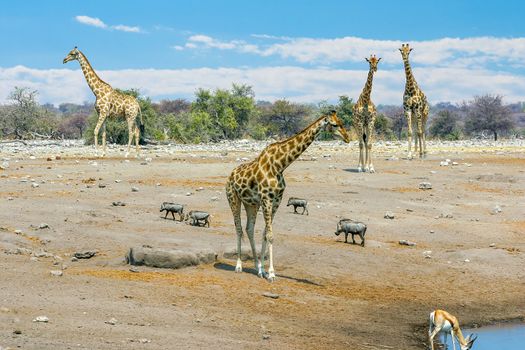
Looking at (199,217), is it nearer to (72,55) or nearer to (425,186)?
(425,186)

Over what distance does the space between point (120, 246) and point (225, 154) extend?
70.8ft

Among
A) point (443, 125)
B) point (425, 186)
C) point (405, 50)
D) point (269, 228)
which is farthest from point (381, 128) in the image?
point (269, 228)

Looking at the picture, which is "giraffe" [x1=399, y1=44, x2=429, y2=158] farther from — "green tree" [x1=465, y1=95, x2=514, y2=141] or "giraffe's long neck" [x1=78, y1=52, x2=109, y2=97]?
"green tree" [x1=465, y1=95, x2=514, y2=141]

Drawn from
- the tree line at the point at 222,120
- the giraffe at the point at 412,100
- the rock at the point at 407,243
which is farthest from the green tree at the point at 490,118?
the rock at the point at 407,243

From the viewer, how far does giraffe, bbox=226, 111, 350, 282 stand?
49.9 ft

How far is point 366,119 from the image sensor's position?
31.3m

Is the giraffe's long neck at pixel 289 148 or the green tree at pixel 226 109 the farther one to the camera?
the green tree at pixel 226 109

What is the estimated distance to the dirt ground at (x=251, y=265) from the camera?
39.0 ft

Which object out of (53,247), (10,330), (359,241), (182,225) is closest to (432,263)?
(359,241)

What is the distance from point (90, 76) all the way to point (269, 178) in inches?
877

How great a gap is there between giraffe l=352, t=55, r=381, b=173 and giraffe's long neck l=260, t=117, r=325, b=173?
15530mm

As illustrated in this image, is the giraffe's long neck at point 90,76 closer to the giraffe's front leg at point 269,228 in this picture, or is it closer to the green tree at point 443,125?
the giraffe's front leg at point 269,228

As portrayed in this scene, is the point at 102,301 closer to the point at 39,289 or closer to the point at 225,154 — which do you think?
the point at 39,289

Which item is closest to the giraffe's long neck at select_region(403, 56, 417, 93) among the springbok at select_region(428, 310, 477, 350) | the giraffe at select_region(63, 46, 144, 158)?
the giraffe at select_region(63, 46, 144, 158)
